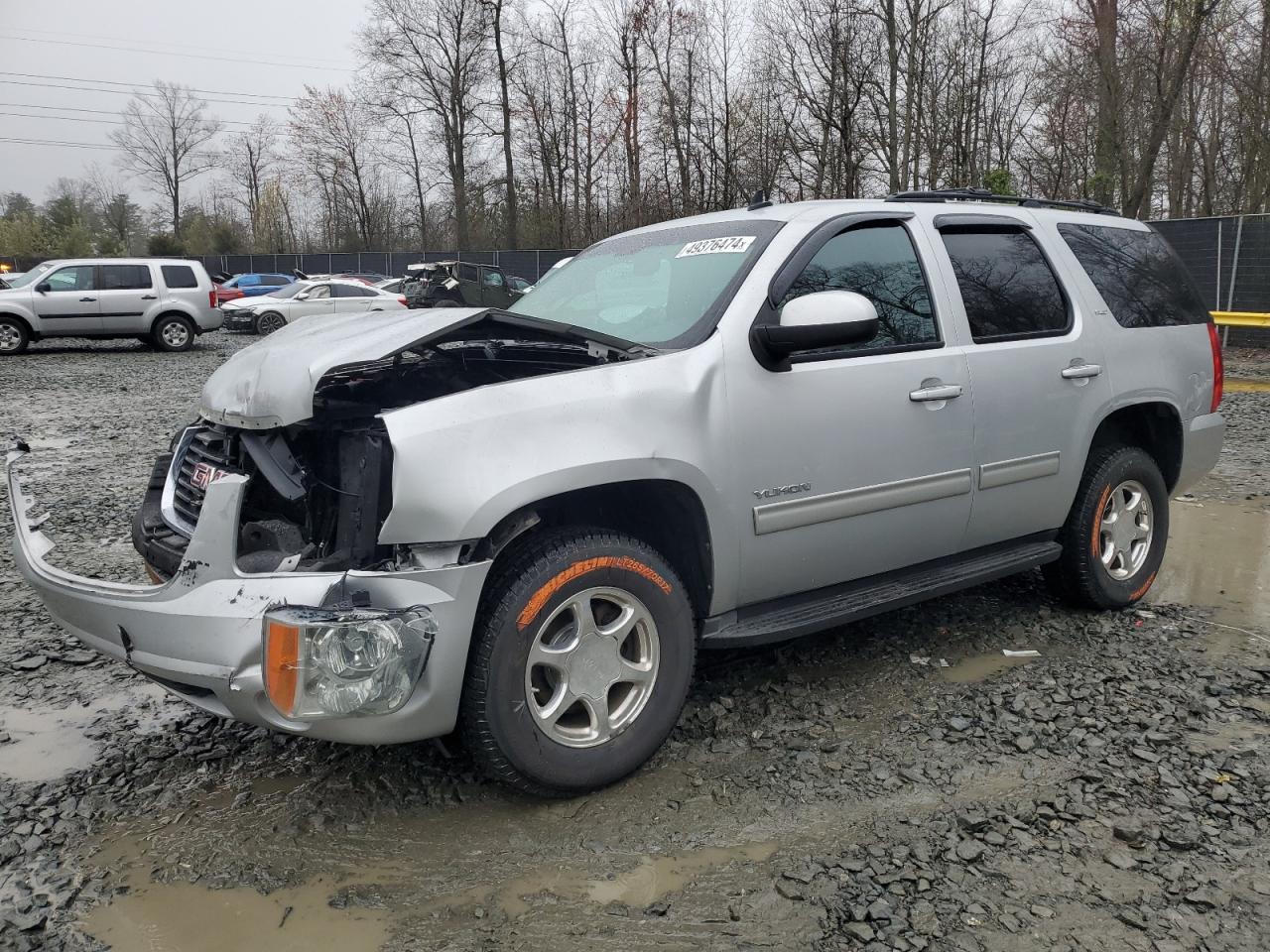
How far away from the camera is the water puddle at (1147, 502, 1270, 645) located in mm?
4527

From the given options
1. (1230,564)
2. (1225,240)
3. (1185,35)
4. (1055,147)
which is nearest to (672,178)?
(1055,147)

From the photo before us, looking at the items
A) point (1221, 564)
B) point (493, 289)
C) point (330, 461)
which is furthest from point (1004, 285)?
point (493, 289)

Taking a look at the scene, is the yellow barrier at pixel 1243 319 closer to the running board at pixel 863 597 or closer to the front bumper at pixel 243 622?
the running board at pixel 863 597

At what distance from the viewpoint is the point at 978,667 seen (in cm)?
385

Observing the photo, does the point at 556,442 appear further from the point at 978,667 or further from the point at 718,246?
the point at 978,667

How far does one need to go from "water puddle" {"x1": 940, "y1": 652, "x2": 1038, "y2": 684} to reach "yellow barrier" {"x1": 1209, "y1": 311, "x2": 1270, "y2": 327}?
13.8 metres

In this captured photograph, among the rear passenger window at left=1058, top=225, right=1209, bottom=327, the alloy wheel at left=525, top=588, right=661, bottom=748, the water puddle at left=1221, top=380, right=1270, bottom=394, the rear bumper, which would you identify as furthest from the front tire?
the water puddle at left=1221, top=380, right=1270, bottom=394

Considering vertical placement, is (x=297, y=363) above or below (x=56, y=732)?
above

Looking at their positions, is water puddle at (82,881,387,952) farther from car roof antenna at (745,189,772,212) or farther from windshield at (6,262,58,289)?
windshield at (6,262,58,289)

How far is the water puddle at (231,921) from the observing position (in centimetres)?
222

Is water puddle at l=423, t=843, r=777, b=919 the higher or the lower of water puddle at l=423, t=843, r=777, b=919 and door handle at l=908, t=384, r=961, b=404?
the lower

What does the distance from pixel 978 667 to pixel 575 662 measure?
6.32 feet

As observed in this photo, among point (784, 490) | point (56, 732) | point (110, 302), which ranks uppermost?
point (110, 302)

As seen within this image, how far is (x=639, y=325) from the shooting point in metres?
3.35
